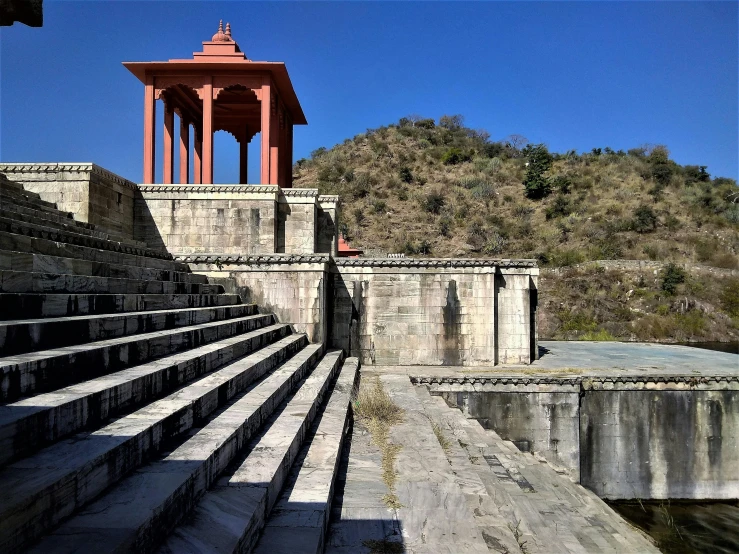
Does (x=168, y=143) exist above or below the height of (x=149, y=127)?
below

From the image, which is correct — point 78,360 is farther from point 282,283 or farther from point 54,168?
point 54,168

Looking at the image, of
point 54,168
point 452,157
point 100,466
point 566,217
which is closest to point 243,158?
point 54,168

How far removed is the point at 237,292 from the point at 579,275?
25.3 meters

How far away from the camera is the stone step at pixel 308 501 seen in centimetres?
266

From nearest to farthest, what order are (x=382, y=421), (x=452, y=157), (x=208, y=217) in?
(x=382, y=421), (x=208, y=217), (x=452, y=157)

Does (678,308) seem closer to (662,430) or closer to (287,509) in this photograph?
(662,430)

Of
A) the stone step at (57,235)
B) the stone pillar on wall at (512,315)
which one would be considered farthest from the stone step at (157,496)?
the stone pillar on wall at (512,315)

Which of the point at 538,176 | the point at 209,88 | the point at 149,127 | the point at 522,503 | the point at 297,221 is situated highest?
the point at 538,176

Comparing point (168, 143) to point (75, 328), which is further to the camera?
point (168, 143)

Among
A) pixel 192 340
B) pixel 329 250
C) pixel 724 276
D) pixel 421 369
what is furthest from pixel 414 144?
pixel 192 340

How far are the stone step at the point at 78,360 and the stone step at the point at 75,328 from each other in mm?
82

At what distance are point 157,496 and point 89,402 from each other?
2.72 ft

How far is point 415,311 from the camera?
400 inches

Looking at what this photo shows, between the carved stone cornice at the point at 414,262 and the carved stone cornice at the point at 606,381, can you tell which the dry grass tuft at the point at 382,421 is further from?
the carved stone cornice at the point at 414,262
